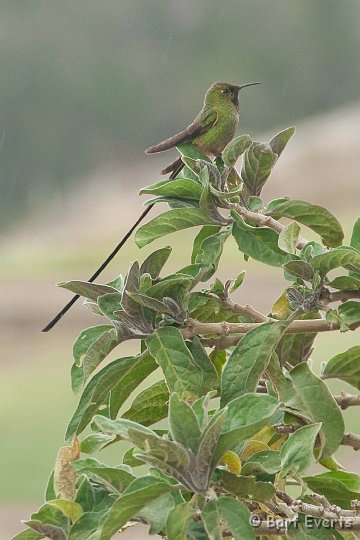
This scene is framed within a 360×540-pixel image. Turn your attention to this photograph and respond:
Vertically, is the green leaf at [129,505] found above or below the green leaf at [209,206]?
below

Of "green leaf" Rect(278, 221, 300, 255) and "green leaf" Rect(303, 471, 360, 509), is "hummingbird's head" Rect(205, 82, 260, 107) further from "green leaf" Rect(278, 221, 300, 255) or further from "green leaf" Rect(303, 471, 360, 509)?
"green leaf" Rect(303, 471, 360, 509)

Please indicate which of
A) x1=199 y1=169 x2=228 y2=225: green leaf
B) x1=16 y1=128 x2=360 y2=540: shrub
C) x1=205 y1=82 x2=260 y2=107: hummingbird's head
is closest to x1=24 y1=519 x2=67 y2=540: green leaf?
x1=16 y1=128 x2=360 y2=540: shrub

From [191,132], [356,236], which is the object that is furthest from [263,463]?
[191,132]

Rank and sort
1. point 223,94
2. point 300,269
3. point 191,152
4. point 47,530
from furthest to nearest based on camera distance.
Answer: point 223,94, point 191,152, point 300,269, point 47,530

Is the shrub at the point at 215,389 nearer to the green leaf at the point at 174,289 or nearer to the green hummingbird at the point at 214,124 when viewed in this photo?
the green leaf at the point at 174,289

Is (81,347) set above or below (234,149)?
below

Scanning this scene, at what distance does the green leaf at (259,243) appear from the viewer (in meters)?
0.97

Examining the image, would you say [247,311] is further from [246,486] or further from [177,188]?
[246,486]

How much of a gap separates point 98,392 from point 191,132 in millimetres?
468

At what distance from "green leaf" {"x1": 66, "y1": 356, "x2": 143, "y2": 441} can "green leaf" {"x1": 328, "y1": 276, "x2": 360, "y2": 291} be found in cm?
19

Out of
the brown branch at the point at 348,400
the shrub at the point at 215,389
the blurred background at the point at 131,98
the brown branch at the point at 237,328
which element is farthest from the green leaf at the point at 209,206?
the blurred background at the point at 131,98

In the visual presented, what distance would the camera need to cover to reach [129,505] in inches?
28.1

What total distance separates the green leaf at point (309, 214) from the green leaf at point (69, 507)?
381 mm

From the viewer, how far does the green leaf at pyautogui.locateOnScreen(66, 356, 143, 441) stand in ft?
2.99
